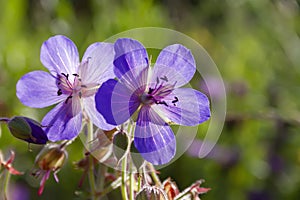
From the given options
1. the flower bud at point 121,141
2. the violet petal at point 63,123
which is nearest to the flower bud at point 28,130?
the violet petal at point 63,123

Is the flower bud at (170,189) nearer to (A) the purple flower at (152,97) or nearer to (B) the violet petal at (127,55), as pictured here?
(A) the purple flower at (152,97)

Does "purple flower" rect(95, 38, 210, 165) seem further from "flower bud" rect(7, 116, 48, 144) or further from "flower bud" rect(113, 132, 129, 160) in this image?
"flower bud" rect(7, 116, 48, 144)

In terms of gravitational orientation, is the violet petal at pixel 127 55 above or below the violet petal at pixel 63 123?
above

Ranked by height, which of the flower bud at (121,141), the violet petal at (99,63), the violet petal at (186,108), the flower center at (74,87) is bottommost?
the flower bud at (121,141)

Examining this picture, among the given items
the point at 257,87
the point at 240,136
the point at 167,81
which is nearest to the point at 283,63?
the point at 257,87

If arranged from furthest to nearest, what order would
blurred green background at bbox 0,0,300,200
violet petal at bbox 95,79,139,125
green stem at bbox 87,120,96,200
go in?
blurred green background at bbox 0,0,300,200 → green stem at bbox 87,120,96,200 → violet petal at bbox 95,79,139,125

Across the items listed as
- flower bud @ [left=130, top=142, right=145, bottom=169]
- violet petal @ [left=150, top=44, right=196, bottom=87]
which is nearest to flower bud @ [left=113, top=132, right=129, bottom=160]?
flower bud @ [left=130, top=142, right=145, bottom=169]

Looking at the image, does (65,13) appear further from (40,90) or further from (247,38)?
(40,90)
